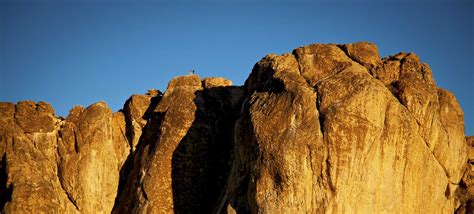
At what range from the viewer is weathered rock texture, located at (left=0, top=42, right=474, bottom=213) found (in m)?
37.8

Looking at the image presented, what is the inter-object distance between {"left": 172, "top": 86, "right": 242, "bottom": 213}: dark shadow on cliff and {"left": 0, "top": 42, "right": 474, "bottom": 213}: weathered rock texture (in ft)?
0.24

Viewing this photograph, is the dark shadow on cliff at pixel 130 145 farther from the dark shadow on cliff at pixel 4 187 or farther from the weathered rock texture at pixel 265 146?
the dark shadow on cliff at pixel 4 187

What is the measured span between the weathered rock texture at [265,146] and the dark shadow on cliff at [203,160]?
0.07 meters

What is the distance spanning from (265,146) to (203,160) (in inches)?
390

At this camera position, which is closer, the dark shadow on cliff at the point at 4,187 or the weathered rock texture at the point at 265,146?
the weathered rock texture at the point at 265,146

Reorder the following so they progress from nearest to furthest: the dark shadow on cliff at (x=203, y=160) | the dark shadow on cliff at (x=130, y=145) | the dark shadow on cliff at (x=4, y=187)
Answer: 1. the dark shadow on cliff at (x=203, y=160)
2. the dark shadow on cliff at (x=4, y=187)
3. the dark shadow on cliff at (x=130, y=145)

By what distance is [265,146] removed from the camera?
38.8 m

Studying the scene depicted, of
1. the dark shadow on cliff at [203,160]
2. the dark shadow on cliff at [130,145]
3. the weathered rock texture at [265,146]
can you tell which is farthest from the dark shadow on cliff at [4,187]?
the dark shadow on cliff at [203,160]

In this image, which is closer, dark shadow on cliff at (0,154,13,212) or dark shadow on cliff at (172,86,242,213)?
dark shadow on cliff at (172,86,242,213)

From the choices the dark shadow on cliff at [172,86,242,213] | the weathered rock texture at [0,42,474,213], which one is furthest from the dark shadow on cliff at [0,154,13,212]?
the dark shadow on cliff at [172,86,242,213]

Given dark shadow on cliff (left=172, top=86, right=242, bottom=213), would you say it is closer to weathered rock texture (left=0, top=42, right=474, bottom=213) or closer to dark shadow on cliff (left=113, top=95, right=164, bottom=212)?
weathered rock texture (left=0, top=42, right=474, bottom=213)

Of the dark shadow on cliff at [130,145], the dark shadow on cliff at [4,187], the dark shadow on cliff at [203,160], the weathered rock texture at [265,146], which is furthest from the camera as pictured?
the dark shadow on cliff at [130,145]

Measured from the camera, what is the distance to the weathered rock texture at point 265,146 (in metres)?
37.8

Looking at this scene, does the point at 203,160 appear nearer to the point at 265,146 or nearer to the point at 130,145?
the point at 130,145
